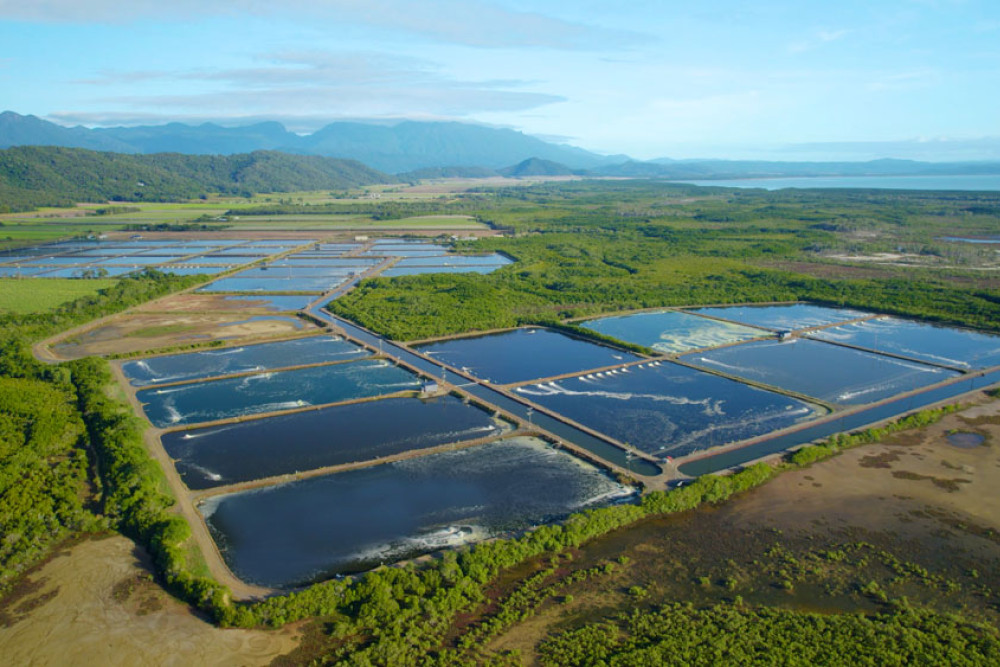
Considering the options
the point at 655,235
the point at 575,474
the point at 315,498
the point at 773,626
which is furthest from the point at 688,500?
the point at 655,235

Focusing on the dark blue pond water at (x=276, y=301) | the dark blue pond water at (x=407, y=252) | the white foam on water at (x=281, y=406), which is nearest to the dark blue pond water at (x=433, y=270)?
the dark blue pond water at (x=407, y=252)

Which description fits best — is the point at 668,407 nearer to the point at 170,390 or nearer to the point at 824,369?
the point at 824,369

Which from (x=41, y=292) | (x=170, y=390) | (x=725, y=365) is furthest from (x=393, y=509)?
(x=41, y=292)

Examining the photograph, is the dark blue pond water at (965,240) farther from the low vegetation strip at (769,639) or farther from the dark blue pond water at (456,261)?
the low vegetation strip at (769,639)

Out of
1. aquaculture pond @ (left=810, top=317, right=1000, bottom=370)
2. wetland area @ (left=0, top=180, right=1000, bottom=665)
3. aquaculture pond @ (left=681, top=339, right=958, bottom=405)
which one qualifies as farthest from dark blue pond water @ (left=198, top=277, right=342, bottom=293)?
aquaculture pond @ (left=810, top=317, right=1000, bottom=370)

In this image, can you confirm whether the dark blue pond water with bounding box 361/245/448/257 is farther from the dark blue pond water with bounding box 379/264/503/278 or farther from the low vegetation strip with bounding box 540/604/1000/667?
the low vegetation strip with bounding box 540/604/1000/667
